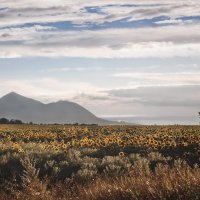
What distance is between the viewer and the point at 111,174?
15.0 meters

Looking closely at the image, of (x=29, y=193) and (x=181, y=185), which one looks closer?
(x=181, y=185)

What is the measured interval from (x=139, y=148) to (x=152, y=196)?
1253 centimetres

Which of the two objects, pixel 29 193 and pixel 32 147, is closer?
pixel 29 193

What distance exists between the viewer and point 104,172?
15305 mm

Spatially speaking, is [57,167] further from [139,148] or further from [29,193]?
[139,148]

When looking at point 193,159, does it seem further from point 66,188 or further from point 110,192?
point 110,192

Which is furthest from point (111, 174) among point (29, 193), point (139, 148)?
point (139, 148)

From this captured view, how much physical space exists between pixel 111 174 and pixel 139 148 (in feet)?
23.0

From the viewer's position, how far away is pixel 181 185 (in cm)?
933

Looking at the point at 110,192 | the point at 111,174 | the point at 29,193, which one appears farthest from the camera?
the point at 111,174

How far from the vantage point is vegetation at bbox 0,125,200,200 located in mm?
9750

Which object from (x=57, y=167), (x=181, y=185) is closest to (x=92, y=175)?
(x=57, y=167)

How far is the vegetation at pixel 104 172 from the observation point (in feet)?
32.0

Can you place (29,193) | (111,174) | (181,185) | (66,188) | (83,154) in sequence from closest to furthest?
(181,185)
(29,193)
(66,188)
(111,174)
(83,154)
